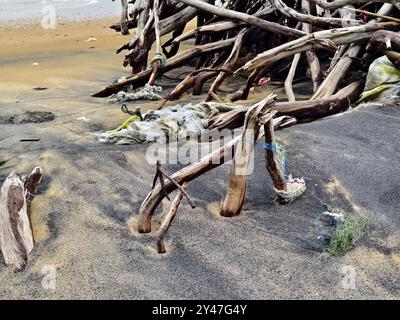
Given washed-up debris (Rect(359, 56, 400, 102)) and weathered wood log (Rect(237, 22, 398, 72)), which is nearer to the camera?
washed-up debris (Rect(359, 56, 400, 102))

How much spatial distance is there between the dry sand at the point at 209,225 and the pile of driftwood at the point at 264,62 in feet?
0.52

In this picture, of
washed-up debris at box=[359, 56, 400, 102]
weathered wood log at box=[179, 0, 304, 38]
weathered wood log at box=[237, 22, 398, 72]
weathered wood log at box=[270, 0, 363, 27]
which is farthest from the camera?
weathered wood log at box=[179, 0, 304, 38]

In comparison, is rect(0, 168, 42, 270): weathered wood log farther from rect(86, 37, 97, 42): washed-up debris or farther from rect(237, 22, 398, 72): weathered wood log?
rect(86, 37, 97, 42): washed-up debris

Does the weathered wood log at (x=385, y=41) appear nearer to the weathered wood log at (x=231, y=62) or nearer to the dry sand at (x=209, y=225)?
the dry sand at (x=209, y=225)

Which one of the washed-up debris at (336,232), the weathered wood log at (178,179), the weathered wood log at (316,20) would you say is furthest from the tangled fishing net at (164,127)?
the washed-up debris at (336,232)

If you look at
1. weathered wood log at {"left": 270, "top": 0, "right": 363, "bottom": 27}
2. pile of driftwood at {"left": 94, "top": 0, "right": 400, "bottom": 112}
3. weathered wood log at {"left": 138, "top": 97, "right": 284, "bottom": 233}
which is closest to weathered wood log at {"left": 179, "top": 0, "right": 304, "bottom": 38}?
pile of driftwood at {"left": 94, "top": 0, "right": 400, "bottom": 112}

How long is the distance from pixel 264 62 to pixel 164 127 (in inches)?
40.3

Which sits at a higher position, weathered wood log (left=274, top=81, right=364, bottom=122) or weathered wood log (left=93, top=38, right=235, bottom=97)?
weathered wood log (left=274, top=81, right=364, bottom=122)

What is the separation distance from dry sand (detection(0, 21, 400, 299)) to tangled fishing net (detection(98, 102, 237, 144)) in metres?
0.12

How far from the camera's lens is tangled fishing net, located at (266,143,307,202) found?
2.62 metres

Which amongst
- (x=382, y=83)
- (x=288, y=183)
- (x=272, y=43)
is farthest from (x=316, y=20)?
(x=288, y=183)

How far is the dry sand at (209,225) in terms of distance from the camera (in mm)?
2047

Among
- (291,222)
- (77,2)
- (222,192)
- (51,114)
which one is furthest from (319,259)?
(77,2)

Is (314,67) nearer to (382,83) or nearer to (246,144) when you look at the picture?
(382,83)
